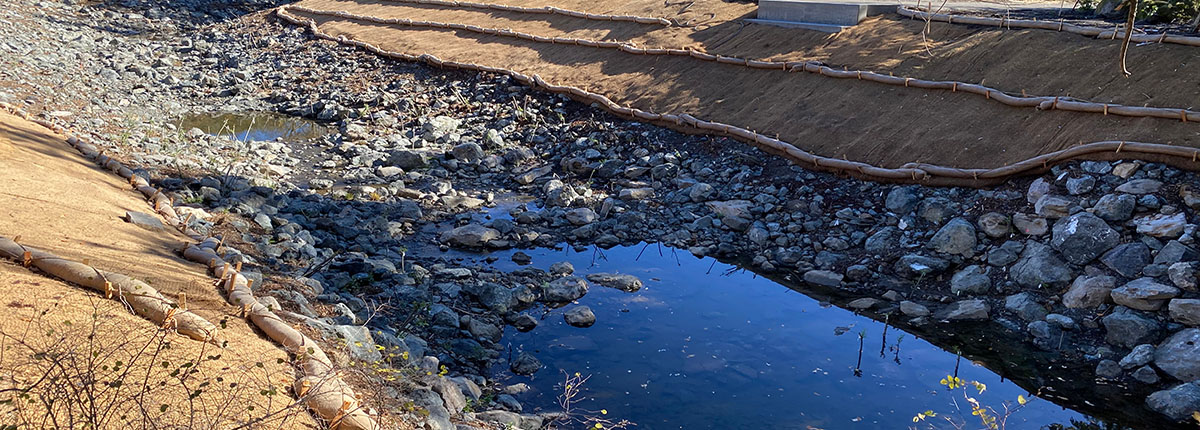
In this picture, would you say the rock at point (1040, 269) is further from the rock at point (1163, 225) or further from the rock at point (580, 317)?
Answer: the rock at point (580, 317)

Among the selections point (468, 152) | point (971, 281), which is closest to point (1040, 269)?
point (971, 281)

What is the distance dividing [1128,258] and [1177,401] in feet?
4.65

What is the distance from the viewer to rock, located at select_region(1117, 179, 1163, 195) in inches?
261

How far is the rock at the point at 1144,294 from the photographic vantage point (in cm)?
590

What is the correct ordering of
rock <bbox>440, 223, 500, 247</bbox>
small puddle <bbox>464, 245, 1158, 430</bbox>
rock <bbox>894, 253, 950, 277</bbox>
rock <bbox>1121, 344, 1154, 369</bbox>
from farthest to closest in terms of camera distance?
rock <bbox>440, 223, 500, 247</bbox>, rock <bbox>894, 253, 950, 277</bbox>, rock <bbox>1121, 344, 1154, 369</bbox>, small puddle <bbox>464, 245, 1158, 430</bbox>

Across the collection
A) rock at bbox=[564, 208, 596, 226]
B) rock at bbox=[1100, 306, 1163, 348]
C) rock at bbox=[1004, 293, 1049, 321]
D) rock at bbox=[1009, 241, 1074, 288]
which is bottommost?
rock at bbox=[564, 208, 596, 226]

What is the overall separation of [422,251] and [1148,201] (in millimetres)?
5884

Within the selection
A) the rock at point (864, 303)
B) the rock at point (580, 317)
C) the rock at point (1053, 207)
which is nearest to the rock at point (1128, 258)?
the rock at point (1053, 207)

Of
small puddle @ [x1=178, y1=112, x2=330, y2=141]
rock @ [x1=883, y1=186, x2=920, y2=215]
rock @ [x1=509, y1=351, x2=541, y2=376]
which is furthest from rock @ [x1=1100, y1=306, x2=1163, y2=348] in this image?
small puddle @ [x1=178, y1=112, x2=330, y2=141]

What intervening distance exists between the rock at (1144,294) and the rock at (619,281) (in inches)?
137

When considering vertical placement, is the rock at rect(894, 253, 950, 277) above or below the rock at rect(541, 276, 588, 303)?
above

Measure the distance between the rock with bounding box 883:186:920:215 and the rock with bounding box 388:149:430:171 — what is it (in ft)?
17.5

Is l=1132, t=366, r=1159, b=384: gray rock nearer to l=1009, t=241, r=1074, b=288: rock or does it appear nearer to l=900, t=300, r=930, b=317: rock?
l=1009, t=241, r=1074, b=288: rock

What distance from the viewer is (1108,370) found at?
222 inches
